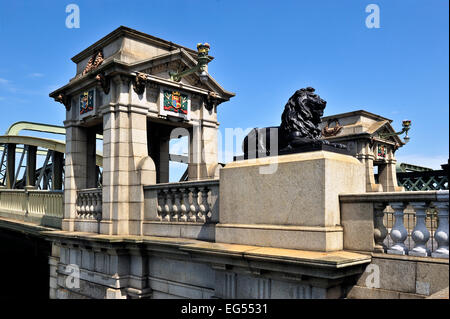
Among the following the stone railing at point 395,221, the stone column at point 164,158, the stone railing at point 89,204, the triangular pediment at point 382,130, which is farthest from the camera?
the triangular pediment at point 382,130

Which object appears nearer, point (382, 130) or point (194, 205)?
point (194, 205)

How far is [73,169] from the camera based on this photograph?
12289 mm

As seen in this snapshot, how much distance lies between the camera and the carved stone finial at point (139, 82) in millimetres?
10297

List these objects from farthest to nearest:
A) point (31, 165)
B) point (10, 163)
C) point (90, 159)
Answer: point (10, 163), point (31, 165), point (90, 159)

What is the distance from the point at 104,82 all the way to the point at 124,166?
2.44 m

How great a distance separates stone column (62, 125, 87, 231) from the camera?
39.7 feet

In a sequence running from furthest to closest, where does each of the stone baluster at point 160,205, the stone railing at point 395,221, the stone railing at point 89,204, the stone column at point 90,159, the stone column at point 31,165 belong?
the stone column at point 31,165 < the stone column at point 90,159 < the stone railing at point 89,204 < the stone baluster at point 160,205 < the stone railing at point 395,221

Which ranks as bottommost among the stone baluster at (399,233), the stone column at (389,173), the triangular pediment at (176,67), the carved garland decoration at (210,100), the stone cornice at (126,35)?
the stone baluster at (399,233)

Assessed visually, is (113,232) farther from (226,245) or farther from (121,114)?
(226,245)

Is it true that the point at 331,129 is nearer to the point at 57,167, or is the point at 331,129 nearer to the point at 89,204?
the point at 57,167

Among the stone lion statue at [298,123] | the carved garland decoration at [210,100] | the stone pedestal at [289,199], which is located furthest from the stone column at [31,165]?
the stone lion statue at [298,123]

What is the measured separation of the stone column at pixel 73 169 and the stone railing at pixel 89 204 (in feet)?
0.79

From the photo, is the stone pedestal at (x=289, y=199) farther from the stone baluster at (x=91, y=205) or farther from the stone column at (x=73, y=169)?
the stone column at (x=73, y=169)

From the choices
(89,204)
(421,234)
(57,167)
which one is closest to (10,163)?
(57,167)
